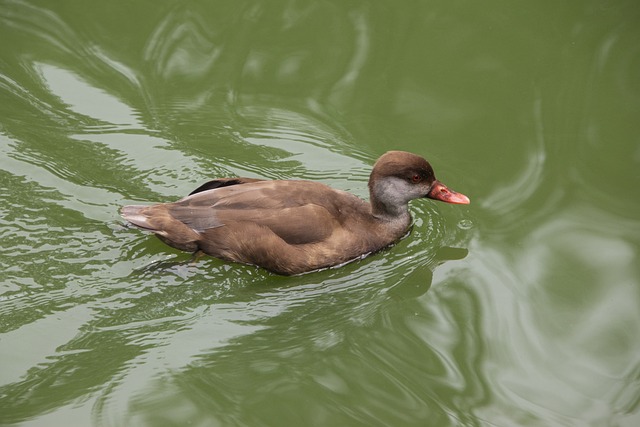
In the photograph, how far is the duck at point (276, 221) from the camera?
21.1 feet

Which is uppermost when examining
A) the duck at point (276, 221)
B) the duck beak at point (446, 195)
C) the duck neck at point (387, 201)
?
the duck beak at point (446, 195)

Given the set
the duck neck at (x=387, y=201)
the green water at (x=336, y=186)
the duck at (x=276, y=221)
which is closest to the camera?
the green water at (x=336, y=186)

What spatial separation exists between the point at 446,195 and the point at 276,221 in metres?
1.36

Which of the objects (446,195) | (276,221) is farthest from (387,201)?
(276,221)

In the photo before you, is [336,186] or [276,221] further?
[336,186]

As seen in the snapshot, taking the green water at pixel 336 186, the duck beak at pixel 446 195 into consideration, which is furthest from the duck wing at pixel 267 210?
the duck beak at pixel 446 195

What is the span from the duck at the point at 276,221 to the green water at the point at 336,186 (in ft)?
0.54

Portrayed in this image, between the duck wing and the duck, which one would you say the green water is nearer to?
the duck

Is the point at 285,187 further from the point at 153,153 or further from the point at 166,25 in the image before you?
the point at 166,25

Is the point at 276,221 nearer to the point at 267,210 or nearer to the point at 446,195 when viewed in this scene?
the point at 267,210

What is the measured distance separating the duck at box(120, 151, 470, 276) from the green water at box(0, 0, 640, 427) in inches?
6.5

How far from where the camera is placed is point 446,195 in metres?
6.86

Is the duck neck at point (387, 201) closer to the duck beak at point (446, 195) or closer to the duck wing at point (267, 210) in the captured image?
the duck beak at point (446, 195)

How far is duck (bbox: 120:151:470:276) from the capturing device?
642 centimetres
